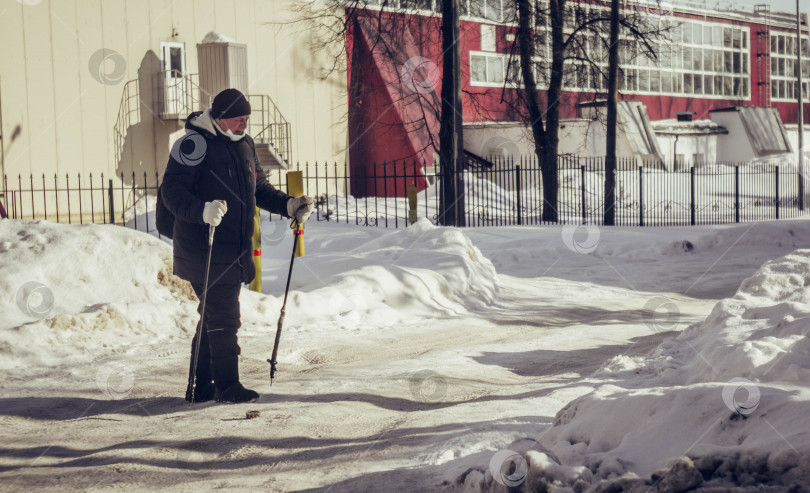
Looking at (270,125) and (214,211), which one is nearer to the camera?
(214,211)

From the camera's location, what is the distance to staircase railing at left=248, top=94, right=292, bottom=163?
24.8m

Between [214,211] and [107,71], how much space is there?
17948mm

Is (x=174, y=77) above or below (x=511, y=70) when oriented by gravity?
below

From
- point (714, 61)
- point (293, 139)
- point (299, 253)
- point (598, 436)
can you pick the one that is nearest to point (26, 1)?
point (293, 139)

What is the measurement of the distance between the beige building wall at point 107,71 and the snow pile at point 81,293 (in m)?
12.5

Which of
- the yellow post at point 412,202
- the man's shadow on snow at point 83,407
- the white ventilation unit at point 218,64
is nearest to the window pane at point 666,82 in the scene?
the white ventilation unit at point 218,64

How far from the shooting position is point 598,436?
3922 millimetres

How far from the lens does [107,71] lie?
859 inches

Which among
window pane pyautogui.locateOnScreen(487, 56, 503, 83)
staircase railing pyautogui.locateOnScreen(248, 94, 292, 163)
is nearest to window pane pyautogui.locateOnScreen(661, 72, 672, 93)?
window pane pyautogui.locateOnScreen(487, 56, 503, 83)

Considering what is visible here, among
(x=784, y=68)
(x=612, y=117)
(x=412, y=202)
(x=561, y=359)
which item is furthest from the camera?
(x=784, y=68)

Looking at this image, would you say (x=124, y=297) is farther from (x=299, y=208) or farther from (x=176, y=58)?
(x=176, y=58)

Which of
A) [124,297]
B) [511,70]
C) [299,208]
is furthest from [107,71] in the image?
[299,208]

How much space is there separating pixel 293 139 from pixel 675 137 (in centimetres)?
1810

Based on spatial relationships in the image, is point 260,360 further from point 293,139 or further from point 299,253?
point 293,139
